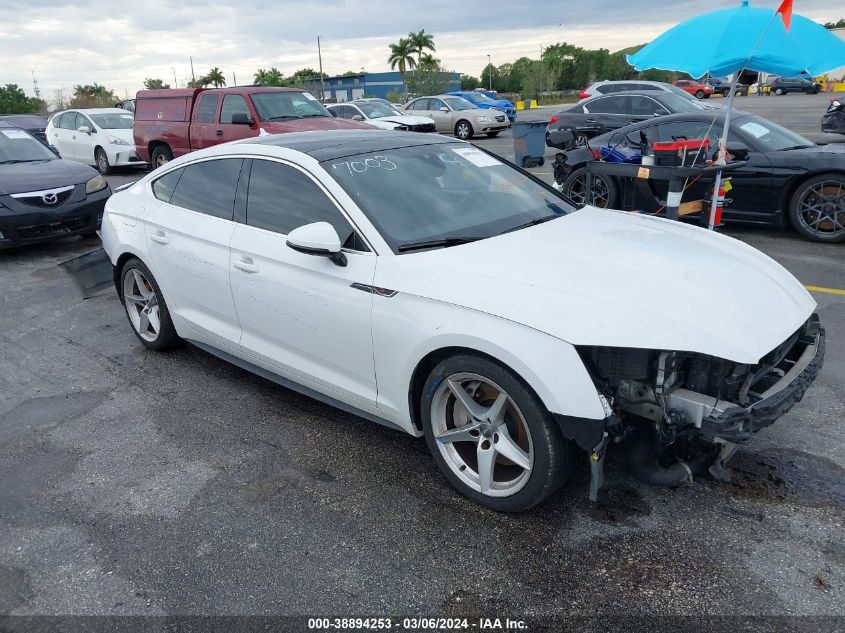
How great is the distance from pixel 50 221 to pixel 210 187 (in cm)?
497

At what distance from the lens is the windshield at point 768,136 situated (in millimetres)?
7590

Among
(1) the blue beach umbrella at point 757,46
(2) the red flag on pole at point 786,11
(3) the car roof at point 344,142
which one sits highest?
(2) the red flag on pole at point 786,11

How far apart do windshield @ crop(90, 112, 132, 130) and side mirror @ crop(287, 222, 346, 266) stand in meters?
15.5

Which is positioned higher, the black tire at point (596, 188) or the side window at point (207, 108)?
the side window at point (207, 108)

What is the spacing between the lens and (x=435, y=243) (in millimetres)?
3270

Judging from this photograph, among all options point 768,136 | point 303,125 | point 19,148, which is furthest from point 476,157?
point 303,125

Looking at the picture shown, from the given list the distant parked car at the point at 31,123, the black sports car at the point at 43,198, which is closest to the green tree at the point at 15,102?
the distant parked car at the point at 31,123

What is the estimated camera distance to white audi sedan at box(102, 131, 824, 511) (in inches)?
103

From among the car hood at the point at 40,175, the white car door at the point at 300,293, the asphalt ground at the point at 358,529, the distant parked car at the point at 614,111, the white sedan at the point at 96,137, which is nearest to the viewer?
the asphalt ground at the point at 358,529

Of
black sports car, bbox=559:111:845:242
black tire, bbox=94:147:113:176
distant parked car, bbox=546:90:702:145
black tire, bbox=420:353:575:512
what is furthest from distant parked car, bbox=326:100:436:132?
black tire, bbox=420:353:575:512

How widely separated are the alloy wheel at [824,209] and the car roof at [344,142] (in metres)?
4.98

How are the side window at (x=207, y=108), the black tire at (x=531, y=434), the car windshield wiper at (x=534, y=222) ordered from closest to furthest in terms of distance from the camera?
the black tire at (x=531, y=434) < the car windshield wiper at (x=534, y=222) < the side window at (x=207, y=108)

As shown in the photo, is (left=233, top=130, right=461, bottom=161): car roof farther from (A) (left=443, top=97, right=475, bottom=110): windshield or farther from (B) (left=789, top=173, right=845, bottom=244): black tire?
(A) (left=443, top=97, right=475, bottom=110): windshield

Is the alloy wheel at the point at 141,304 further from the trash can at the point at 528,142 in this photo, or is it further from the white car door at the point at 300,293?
the trash can at the point at 528,142
